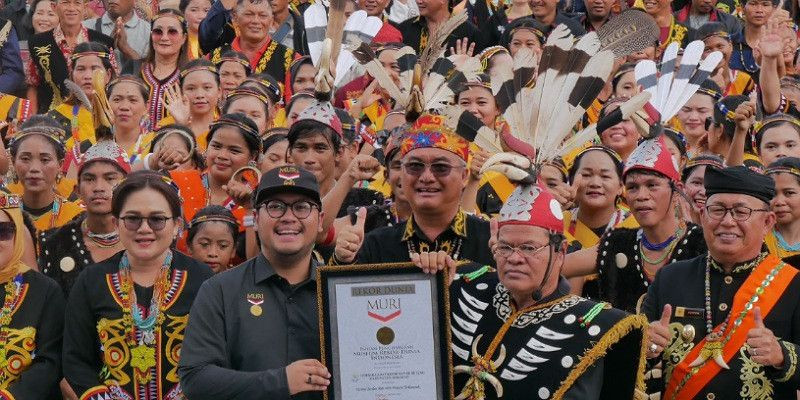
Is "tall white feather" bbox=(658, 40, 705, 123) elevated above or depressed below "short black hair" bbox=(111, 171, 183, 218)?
above

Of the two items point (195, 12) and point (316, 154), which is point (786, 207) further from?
point (195, 12)

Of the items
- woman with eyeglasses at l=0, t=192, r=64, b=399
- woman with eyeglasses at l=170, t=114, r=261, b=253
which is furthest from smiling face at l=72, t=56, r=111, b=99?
woman with eyeglasses at l=0, t=192, r=64, b=399

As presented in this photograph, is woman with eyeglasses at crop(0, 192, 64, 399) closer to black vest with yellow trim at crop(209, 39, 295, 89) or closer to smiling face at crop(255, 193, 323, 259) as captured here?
smiling face at crop(255, 193, 323, 259)

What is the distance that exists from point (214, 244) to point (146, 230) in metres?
1.52

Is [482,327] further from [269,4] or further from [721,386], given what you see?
[269,4]

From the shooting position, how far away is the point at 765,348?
22.7ft

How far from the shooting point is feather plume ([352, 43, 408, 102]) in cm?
850

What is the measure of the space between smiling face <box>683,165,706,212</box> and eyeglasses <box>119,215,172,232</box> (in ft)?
10.1

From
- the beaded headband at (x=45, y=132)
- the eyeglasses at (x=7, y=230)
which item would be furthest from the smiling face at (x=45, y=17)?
the eyeglasses at (x=7, y=230)

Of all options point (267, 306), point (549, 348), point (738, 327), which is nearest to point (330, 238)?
point (267, 306)

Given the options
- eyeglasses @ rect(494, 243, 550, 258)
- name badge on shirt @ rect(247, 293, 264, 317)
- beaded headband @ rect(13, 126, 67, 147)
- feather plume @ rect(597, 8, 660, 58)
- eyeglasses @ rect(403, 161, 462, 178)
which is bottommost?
name badge on shirt @ rect(247, 293, 264, 317)

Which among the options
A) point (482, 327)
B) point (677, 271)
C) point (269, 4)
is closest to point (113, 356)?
point (482, 327)

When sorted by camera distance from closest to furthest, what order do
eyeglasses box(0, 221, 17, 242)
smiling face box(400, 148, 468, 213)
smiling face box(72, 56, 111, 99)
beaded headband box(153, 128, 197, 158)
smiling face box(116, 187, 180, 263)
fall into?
smiling face box(116, 187, 180, 263)
smiling face box(400, 148, 468, 213)
eyeglasses box(0, 221, 17, 242)
beaded headband box(153, 128, 197, 158)
smiling face box(72, 56, 111, 99)

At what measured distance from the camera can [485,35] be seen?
14750 millimetres
